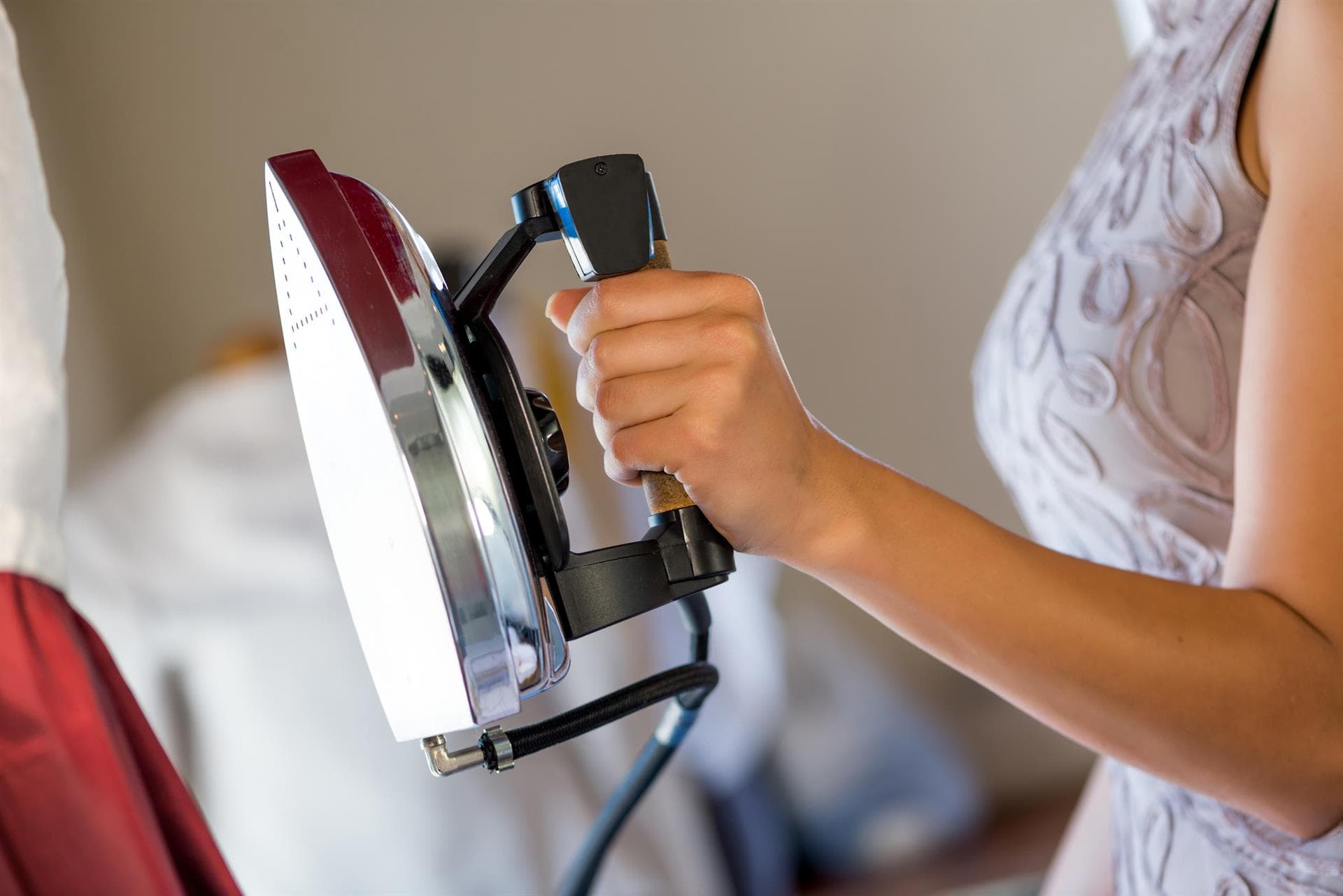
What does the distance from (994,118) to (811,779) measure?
1319mm

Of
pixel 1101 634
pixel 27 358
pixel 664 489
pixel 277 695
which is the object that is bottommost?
pixel 277 695

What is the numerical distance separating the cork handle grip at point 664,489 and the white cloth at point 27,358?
27 cm

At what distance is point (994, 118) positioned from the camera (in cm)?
217

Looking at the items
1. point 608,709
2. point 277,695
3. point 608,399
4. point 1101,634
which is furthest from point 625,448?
point 277,695

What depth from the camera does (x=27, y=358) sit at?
48cm

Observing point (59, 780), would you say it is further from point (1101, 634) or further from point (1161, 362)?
point (1161, 362)

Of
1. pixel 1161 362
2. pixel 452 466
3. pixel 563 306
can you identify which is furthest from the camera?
pixel 1161 362

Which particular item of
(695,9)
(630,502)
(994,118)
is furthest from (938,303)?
(630,502)

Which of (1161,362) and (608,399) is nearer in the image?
(608,399)

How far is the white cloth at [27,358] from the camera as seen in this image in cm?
47

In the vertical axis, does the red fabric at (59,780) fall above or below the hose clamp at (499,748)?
above

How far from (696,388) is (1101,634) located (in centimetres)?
23

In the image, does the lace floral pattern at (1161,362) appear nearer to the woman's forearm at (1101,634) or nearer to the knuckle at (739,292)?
the woman's forearm at (1101,634)

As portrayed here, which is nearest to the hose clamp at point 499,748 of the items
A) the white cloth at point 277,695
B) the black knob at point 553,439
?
the black knob at point 553,439
